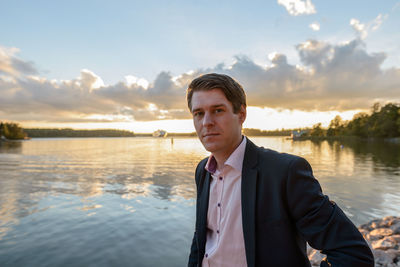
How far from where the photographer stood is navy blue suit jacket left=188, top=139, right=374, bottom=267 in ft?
4.85

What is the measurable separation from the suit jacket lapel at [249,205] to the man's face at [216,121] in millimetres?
275

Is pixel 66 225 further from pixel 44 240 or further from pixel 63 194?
pixel 63 194

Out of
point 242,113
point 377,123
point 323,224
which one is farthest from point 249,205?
point 377,123

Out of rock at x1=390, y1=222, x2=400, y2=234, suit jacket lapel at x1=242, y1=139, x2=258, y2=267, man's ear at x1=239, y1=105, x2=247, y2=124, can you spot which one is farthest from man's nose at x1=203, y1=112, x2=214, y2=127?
rock at x1=390, y1=222, x2=400, y2=234

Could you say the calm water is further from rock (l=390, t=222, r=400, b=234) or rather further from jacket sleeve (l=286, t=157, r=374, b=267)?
jacket sleeve (l=286, t=157, r=374, b=267)

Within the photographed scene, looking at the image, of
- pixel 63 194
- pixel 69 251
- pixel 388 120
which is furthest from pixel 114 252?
pixel 388 120

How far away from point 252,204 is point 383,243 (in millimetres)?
5964

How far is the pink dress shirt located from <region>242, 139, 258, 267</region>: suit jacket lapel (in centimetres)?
10

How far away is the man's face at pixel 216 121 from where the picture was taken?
2023mm

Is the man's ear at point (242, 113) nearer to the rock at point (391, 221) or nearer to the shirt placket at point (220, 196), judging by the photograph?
the shirt placket at point (220, 196)

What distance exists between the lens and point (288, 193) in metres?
1.62

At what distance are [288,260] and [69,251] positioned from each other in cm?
715

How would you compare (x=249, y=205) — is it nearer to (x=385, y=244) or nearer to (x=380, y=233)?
(x=385, y=244)

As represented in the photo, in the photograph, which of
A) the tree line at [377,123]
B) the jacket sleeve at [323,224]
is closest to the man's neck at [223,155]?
the jacket sleeve at [323,224]
